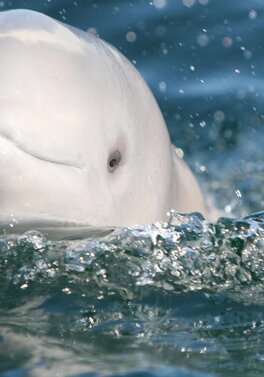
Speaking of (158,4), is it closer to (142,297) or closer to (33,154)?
(142,297)

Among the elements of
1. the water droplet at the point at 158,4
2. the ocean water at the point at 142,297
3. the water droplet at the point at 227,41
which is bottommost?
the water droplet at the point at 227,41

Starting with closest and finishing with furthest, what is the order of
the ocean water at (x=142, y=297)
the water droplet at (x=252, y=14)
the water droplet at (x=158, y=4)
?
the ocean water at (x=142, y=297)
the water droplet at (x=252, y=14)
the water droplet at (x=158, y=4)

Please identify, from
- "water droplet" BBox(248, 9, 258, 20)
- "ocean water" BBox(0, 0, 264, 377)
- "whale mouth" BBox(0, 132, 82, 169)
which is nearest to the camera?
"ocean water" BBox(0, 0, 264, 377)

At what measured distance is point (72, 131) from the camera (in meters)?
6.15

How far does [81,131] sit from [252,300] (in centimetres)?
125

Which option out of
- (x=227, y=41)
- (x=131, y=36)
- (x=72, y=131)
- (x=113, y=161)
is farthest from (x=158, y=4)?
(x=72, y=131)

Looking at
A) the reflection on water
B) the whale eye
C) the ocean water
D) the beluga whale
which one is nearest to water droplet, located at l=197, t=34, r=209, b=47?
the ocean water

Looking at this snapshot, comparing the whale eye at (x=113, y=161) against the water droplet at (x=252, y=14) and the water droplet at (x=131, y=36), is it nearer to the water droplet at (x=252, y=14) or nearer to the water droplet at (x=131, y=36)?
the water droplet at (x=131, y=36)

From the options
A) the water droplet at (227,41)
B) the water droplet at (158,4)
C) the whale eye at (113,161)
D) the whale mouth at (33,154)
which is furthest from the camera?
the water droplet at (158,4)

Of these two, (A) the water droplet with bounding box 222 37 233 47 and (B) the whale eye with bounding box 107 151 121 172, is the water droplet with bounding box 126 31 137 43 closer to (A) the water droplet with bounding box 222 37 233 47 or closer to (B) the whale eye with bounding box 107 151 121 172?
(A) the water droplet with bounding box 222 37 233 47

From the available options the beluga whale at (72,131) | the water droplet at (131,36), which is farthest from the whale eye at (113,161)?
the water droplet at (131,36)

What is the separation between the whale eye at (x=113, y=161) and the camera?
646 centimetres

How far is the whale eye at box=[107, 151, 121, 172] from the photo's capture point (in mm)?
6457

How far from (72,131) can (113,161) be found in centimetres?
43
